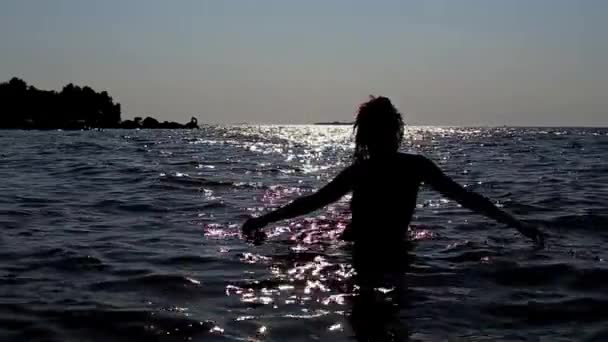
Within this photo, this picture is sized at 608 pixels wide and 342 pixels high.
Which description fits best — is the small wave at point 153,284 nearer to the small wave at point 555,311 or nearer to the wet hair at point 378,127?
the wet hair at point 378,127

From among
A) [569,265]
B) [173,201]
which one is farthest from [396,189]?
[173,201]

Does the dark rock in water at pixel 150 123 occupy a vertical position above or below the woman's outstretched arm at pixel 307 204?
above

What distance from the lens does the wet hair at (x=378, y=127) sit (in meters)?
6.72

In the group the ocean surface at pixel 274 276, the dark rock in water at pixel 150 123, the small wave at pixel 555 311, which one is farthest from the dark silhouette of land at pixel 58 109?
the small wave at pixel 555 311


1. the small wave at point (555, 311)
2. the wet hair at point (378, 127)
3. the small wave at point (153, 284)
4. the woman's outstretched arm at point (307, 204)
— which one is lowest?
the small wave at point (153, 284)

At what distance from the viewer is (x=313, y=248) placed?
25.2ft

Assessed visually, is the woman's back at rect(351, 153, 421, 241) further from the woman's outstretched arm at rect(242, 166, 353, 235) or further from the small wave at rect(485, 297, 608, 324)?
the small wave at rect(485, 297, 608, 324)

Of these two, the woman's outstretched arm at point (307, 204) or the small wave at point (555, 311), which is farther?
the woman's outstretched arm at point (307, 204)

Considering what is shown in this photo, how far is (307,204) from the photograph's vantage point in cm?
668

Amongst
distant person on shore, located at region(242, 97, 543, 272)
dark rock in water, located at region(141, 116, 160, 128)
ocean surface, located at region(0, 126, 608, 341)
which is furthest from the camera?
dark rock in water, located at region(141, 116, 160, 128)

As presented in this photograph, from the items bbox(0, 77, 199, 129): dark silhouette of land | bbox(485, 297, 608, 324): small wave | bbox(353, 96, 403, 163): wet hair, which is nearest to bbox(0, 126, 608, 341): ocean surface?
bbox(485, 297, 608, 324): small wave

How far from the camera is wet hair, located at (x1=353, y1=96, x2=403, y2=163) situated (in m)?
6.72

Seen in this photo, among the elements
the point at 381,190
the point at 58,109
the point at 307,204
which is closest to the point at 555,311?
the point at 381,190

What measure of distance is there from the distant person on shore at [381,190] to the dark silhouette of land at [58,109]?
96.9 meters
